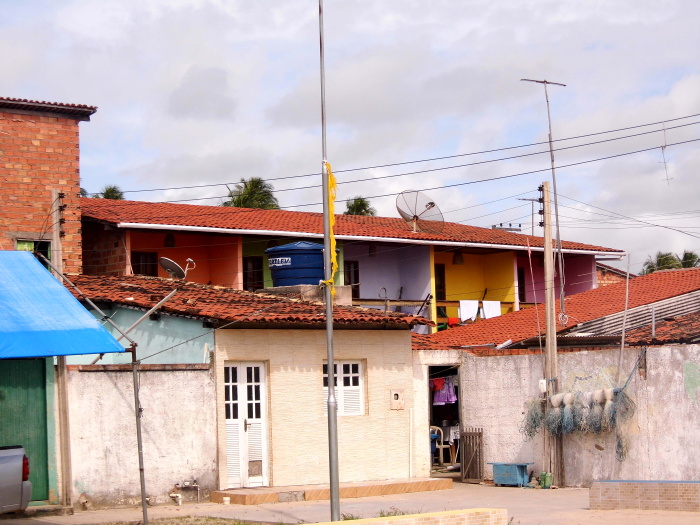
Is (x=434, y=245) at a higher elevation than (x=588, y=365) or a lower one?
higher

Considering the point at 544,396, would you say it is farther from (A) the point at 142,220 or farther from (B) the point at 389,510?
(A) the point at 142,220

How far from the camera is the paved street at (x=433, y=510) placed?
14458mm

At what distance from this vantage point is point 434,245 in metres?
33.4

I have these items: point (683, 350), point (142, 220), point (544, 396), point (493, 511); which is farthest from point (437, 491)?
point (142, 220)

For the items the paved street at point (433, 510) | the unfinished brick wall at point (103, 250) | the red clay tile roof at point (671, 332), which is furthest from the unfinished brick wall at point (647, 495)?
the unfinished brick wall at point (103, 250)

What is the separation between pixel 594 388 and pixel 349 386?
473 cm

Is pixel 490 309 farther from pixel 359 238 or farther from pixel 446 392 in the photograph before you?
pixel 446 392

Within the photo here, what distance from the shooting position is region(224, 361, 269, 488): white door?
18.1m

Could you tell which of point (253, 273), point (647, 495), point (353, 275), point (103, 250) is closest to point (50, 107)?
point (103, 250)

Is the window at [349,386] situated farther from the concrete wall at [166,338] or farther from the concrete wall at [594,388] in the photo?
the concrete wall at [594,388]

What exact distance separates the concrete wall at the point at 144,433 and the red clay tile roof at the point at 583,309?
8.32 metres

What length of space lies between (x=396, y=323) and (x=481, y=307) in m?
14.3

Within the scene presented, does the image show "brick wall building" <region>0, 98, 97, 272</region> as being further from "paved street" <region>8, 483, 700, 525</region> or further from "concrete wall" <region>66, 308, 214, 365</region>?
"paved street" <region>8, 483, 700, 525</region>

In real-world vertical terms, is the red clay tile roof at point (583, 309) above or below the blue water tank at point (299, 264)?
below
